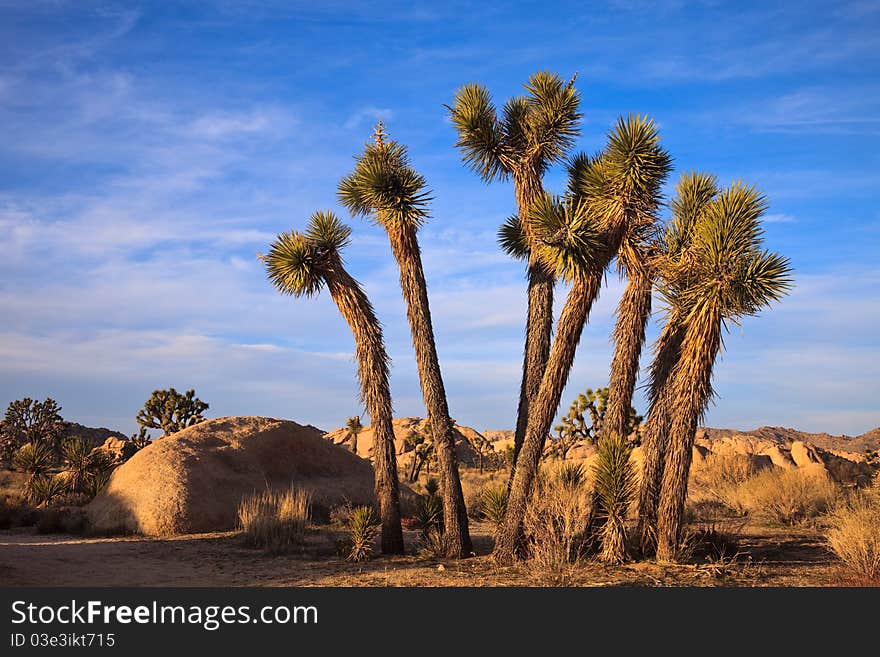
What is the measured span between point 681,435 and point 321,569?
20.9 ft

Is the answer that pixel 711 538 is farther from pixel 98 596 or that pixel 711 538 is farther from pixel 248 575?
pixel 98 596

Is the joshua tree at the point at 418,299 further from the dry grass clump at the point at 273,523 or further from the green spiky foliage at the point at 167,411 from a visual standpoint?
the green spiky foliage at the point at 167,411

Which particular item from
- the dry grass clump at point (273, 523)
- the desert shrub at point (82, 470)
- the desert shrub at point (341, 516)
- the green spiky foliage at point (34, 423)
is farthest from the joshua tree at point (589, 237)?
the green spiky foliage at point (34, 423)

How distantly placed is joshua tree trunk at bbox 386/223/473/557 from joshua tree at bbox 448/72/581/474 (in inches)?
51.7

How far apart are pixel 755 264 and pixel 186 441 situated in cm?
1383

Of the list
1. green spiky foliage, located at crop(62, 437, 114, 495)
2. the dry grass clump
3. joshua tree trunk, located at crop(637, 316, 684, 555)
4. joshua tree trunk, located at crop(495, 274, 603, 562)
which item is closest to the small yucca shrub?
joshua tree trunk, located at crop(637, 316, 684, 555)

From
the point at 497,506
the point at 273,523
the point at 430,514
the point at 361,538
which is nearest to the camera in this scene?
the point at 361,538

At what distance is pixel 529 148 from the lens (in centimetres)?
1359

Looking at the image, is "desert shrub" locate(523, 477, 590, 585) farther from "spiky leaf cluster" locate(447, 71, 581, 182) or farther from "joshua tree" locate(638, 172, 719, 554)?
"spiky leaf cluster" locate(447, 71, 581, 182)

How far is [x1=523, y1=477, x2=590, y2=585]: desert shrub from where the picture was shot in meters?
11.7

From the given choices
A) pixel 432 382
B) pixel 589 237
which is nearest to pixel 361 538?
pixel 432 382

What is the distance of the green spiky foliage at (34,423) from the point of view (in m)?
40.5

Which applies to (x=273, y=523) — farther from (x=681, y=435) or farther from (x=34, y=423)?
(x=34, y=423)

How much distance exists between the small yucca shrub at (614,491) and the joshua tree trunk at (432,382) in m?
2.56
